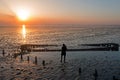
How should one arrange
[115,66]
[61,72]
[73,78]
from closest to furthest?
1. [73,78]
2. [61,72]
3. [115,66]

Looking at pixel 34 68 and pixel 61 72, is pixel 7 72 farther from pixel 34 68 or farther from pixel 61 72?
pixel 61 72

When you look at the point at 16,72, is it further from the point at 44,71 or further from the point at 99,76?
the point at 99,76

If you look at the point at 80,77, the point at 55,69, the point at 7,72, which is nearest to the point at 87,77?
the point at 80,77

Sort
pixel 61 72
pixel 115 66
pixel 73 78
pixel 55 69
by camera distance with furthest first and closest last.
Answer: pixel 115 66 < pixel 55 69 < pixel 61 72 < pixel 73 78

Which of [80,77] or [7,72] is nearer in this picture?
[80,77]

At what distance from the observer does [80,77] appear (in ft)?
74.6

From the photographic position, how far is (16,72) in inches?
1017

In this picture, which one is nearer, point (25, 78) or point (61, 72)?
point (25, 78)

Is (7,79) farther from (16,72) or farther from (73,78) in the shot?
(73,78)

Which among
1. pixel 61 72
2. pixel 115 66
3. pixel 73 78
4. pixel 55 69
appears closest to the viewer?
pixel 73 78

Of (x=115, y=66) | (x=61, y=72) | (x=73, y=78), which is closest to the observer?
(x=73, y=78)

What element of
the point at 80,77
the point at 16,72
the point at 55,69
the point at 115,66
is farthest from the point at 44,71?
the point at 115,66

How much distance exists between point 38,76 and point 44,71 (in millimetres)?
2333

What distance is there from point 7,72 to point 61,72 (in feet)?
22.4
